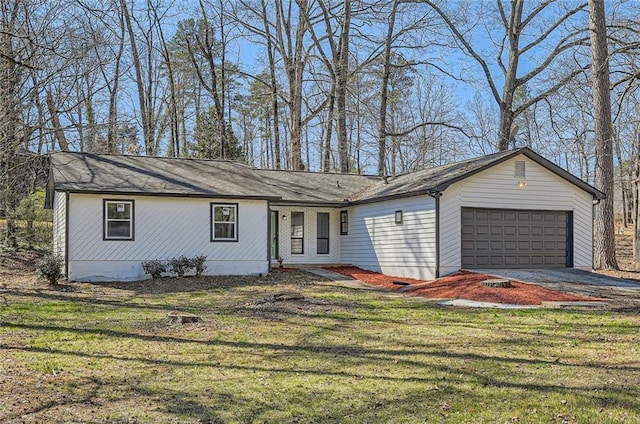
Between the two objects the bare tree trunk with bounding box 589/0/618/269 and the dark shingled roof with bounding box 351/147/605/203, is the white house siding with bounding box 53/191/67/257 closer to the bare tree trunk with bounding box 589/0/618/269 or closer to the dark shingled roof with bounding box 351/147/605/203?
the dark shingled roof with bounding box 351/147/605/203

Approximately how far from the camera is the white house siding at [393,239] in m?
15.6

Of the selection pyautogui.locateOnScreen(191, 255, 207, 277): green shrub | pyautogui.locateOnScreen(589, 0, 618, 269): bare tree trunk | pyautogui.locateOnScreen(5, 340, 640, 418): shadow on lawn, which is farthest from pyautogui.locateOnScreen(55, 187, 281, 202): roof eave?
pyautogui.locateOnScreen(589, 0, 618, 269): bare tree trunk

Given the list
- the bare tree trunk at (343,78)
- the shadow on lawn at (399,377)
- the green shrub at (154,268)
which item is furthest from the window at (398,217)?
the bare tree trunk at (343,78)

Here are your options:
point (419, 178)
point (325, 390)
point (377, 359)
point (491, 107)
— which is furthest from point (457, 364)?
point (491, 107)

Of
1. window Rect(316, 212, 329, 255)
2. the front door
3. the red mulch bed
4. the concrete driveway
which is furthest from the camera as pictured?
window Rect(316, 212, 329, 255)

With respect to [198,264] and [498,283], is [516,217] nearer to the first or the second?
[498,283]

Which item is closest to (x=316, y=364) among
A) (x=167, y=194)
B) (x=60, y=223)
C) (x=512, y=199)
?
(x=167, y=194)

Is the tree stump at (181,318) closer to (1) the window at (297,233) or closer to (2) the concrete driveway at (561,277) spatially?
(2) the concrete driveway at (561,277)

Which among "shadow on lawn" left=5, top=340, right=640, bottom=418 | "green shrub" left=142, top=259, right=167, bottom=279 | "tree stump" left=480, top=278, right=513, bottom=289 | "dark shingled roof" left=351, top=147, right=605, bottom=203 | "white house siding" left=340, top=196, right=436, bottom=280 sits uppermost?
"dark shingled roof" left=351, top=147, right=605, bottom=203

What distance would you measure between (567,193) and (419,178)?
4.44 meters

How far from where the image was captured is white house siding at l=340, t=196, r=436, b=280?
51.3ft

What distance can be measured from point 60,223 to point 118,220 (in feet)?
7.76

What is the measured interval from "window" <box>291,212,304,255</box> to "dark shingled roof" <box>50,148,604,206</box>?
2.80 feet

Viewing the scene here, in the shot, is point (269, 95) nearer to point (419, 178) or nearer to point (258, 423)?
point (419, 178)
